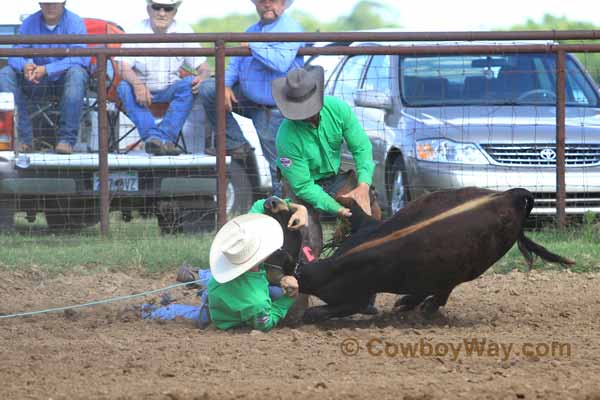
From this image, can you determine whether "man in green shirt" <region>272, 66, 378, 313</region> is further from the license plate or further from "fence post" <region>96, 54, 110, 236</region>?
the license plate

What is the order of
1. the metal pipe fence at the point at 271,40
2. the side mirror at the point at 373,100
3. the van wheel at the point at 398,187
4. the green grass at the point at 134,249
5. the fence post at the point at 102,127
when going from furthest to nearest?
the side mirror at the point at 373,100 → the van wheel at the point at 398,187 → the fence post at the point at 102,127 → the metal pipe fence at the point at 271,40 → the green grass at the point at 134,249

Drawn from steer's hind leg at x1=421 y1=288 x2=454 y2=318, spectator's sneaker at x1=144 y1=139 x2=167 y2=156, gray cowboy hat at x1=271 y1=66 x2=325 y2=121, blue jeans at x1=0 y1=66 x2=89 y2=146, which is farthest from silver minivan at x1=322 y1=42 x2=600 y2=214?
gray cowboy hat at x1=271 y1=66 x2=325 y2=121

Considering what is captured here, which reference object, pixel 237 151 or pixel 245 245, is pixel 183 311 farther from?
pixel 237 151

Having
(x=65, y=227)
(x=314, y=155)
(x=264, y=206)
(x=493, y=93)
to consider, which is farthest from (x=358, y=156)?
(x=65, y=227)

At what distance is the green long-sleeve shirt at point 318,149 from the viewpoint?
262 inches

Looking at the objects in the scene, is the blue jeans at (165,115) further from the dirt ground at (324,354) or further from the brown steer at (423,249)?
the brown steer at (423,249)

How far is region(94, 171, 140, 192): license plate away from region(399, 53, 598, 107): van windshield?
2.49m

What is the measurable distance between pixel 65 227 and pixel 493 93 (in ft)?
13.2

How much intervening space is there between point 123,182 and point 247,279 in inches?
147

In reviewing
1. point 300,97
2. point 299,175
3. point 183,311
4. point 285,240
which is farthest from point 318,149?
point 183,311

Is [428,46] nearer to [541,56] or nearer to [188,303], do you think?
[541,56]

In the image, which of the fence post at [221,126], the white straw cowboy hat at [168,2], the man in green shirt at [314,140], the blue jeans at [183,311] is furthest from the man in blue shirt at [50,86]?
the man in green shirt at [314,140]

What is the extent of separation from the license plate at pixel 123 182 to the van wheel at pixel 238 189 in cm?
85

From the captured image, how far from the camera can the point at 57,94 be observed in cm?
968
